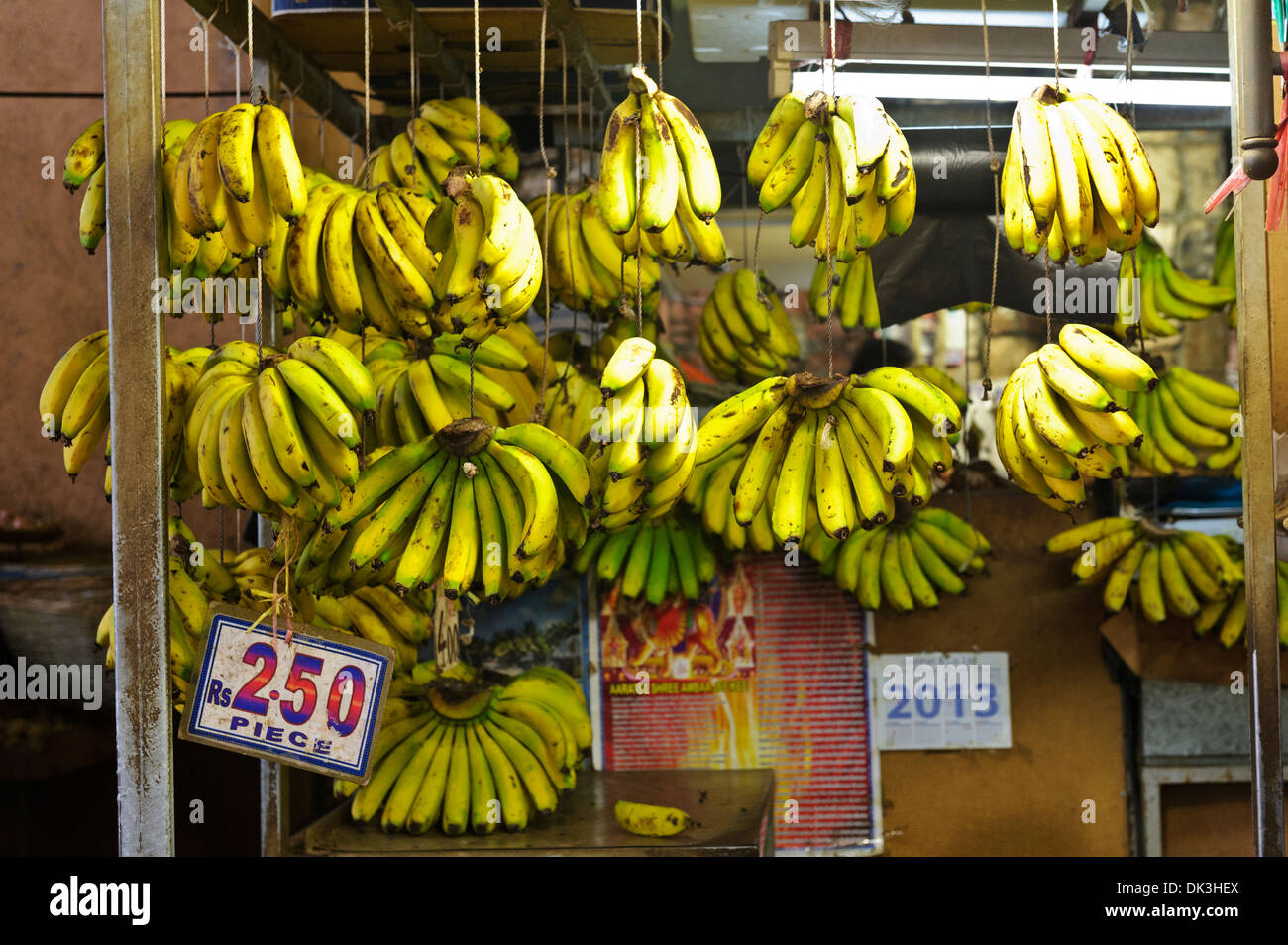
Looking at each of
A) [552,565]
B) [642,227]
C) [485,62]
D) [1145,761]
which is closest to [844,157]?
[642,227]

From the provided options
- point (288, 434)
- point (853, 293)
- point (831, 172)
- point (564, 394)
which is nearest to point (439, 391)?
point (288, 434)

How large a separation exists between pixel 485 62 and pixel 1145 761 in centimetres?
292

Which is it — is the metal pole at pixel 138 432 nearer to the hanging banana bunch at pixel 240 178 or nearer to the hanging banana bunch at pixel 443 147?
the hanging banana bunch at pixel 240 178

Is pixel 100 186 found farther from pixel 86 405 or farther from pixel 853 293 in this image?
pixel 853 293

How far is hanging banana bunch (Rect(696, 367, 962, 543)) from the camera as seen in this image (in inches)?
86.7

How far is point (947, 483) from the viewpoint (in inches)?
151

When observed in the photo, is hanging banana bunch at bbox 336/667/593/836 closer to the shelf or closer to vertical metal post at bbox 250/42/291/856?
vertical metal post at bbox 250/42/291/856

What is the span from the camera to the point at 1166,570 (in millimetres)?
3410

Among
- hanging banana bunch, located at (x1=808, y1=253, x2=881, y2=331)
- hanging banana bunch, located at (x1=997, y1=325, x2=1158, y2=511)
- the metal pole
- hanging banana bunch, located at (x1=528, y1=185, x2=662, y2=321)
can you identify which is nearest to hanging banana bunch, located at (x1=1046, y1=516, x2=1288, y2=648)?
hanging banana bunch, located at (x1=808, y1=253, x2=881, y2=331)

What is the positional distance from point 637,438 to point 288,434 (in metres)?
0.60

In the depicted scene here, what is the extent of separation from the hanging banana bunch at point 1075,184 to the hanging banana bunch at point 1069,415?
18 cm

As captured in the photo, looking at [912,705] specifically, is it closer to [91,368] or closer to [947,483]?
[947,483]

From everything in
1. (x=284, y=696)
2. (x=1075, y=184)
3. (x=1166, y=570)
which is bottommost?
(x=284, y=696)
